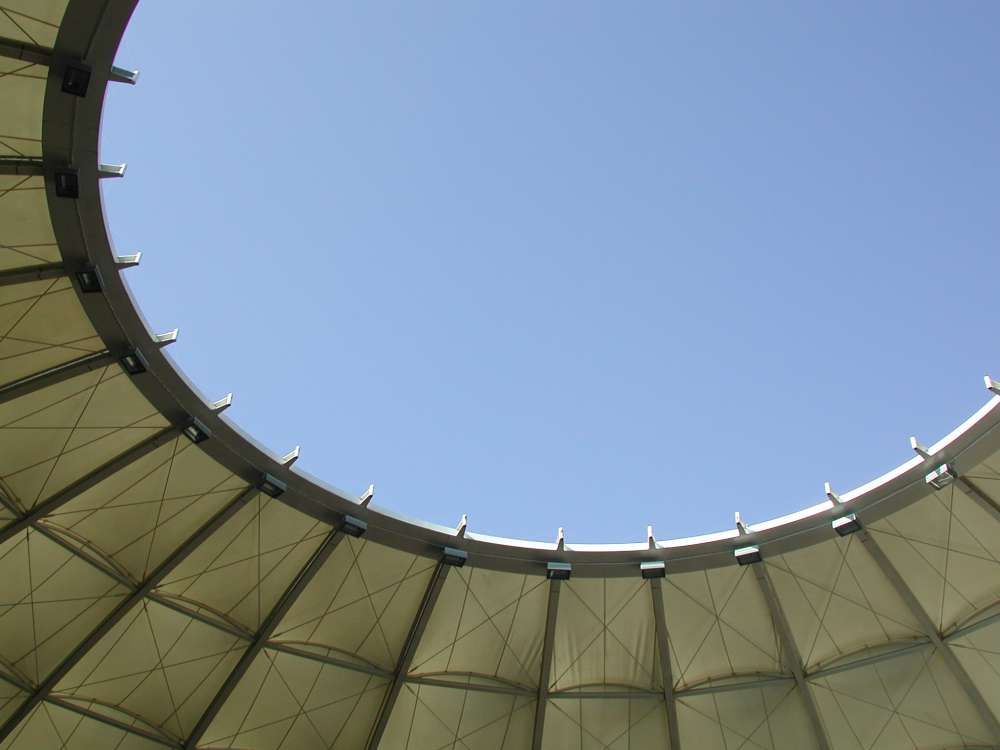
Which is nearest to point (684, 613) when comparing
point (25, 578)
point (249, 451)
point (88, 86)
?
point (249, 451)

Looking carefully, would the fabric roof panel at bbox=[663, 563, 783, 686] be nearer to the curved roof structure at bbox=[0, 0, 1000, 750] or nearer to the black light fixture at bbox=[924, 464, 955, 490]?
the curved roof structure at bbox=[0, 0, 1000, 750]

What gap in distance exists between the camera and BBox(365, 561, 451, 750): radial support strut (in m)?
25.1

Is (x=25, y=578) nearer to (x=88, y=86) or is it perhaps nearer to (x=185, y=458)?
(x=185, y=458)

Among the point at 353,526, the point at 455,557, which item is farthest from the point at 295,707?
the point at 455,557

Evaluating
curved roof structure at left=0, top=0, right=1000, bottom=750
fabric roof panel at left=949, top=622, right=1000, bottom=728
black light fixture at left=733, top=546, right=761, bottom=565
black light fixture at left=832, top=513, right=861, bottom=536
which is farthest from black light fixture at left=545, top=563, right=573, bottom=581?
fabric roof panel at left=949, top=622, right=1000, bottom=728

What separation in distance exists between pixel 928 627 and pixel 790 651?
3953 millimetres

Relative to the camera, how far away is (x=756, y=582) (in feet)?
82.1

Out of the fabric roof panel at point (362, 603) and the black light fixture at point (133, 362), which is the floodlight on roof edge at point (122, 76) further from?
the fabric roof panel at point (362, 603)

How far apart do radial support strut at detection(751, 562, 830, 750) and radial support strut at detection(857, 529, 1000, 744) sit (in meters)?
3.00

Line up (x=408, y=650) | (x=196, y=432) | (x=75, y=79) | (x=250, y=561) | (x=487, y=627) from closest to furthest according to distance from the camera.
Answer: (x=75, y=79), (x=196, y=432), (x=250, y=561), (x=408, y=650), (x=487, y=627)

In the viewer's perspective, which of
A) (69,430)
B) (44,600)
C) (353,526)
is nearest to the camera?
(69,430)

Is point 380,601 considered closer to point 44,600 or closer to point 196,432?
point 196,432

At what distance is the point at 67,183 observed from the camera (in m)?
18.4

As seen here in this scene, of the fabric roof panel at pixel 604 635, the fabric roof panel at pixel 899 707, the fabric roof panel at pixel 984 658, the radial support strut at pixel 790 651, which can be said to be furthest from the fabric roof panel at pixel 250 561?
the fabric roof panel at pixel 984 658
